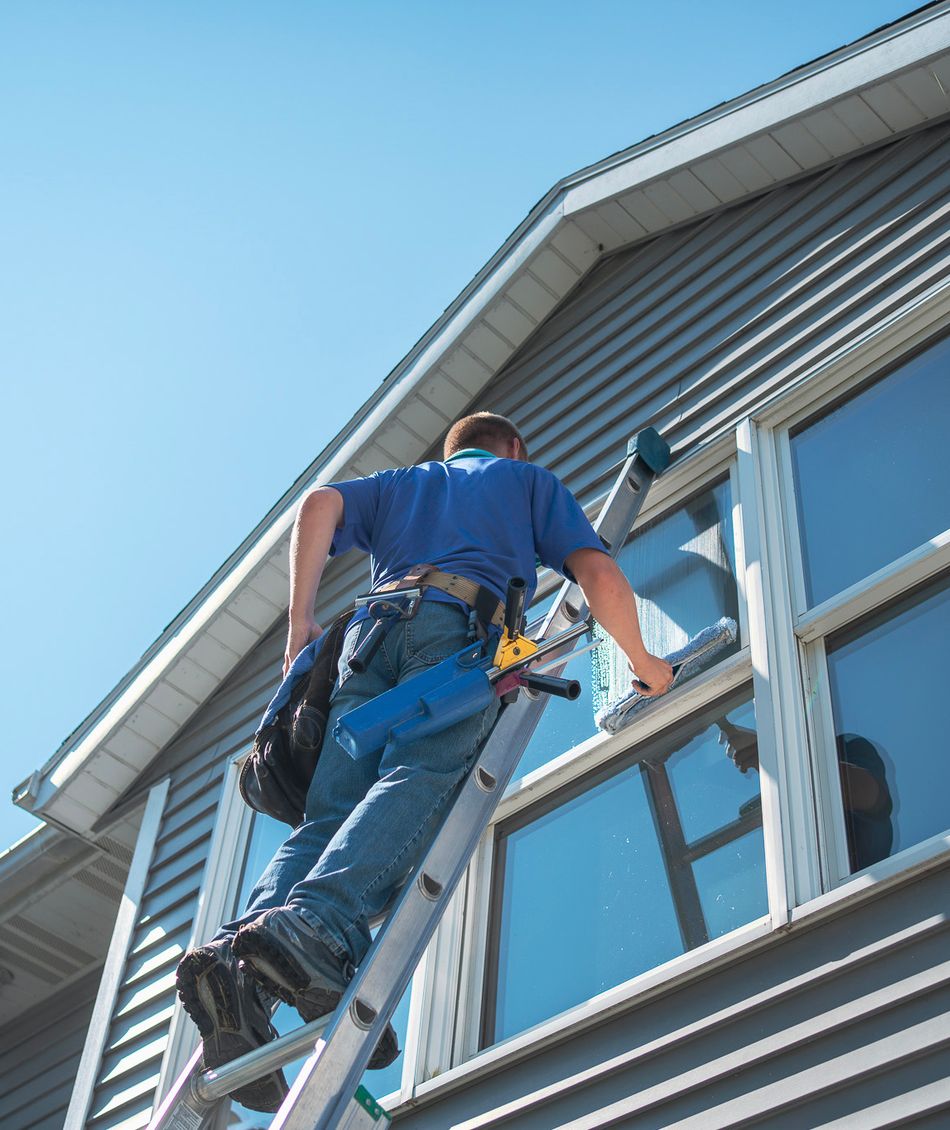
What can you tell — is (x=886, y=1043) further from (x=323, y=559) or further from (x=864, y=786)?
(x=323, y=559)

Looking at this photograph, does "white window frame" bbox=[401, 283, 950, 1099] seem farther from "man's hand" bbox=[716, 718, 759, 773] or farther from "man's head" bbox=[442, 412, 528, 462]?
"man's head" bbox=[442, 412, 528, 462]

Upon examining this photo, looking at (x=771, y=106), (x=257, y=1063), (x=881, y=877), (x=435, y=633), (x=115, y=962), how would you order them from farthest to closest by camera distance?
(x=115, y=962), (x=771, y=106), (x=435, y=633), (x=881, y=877), (x=257, y=1063)

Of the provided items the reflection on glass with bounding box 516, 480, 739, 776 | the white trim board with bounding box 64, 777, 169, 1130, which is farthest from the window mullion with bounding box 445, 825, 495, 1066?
the white trim board with bounding box 64, 777, 169, 1130

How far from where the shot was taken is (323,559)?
146 inches

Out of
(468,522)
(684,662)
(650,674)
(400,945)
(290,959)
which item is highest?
(468,522)

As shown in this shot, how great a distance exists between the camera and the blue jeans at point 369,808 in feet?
9.16

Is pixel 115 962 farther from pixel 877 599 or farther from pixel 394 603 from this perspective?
pixel 877 599

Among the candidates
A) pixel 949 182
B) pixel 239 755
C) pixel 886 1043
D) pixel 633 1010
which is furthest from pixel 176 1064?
pixel 949 182

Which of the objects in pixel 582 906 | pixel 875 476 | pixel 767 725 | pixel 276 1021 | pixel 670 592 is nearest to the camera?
pixel 767 725

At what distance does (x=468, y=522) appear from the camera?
3.69 meters

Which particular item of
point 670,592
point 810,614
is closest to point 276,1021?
point 670,592

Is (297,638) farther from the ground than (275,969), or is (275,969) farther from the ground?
(297,638)

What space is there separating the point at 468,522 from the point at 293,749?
2.37 ft

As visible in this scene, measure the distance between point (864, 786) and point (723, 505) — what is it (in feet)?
4.92
